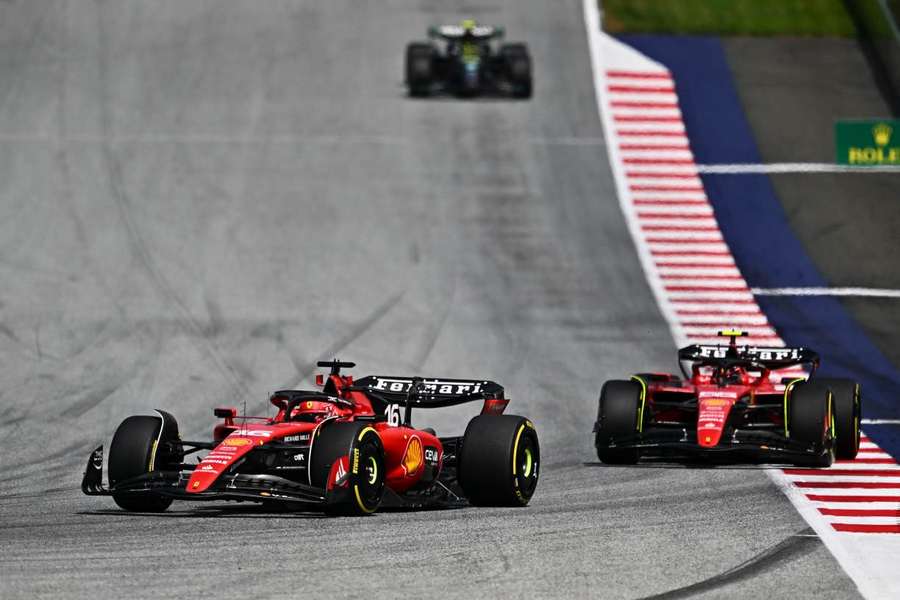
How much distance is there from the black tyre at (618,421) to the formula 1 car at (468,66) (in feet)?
62.6

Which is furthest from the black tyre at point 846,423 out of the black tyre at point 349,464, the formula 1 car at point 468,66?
the formula 1 car at point 468,66

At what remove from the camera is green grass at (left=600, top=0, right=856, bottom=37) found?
40719 millimetres

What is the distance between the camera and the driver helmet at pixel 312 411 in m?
14.8

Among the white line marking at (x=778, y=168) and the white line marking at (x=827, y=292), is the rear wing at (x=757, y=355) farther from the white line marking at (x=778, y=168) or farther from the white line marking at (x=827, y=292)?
the white line marking at (x=778, y=168)

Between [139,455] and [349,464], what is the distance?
6.28ft

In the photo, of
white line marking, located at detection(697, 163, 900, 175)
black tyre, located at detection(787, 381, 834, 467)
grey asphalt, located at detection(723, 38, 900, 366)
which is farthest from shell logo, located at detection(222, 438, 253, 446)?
white line marking, located at detection(697, 163, 900, 175)

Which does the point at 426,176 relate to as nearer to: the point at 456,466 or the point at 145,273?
the point at 145,273

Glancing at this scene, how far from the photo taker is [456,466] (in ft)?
50.0

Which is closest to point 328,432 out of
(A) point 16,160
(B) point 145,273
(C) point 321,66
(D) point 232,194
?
(B) point 145,273

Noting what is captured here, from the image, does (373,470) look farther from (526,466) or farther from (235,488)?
(526,466)

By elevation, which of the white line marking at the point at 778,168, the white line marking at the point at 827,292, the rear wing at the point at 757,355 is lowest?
the white line marking at the point at 827,292

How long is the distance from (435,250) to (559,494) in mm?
14097

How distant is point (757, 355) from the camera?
19.6m

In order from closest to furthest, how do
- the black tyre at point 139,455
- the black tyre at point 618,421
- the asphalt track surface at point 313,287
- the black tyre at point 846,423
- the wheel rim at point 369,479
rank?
the asphalt track surface at point 313,287 → the wheel rim at point 369,479 → the black tyre at point 139,455 → the black tyre at point 618,421 → the black tyre at point 846,423
